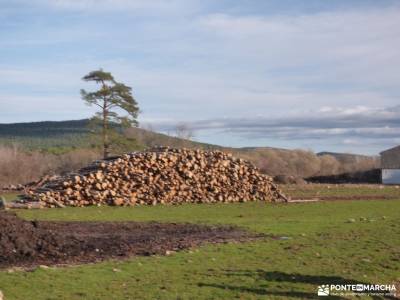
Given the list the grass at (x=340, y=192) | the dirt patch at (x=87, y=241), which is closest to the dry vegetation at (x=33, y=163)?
the grass at (x=340, y=192)

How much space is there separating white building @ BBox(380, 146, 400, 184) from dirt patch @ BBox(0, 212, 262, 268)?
55097mm

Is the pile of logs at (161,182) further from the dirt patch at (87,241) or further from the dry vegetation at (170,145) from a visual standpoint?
the dry vegetation at (170,145)

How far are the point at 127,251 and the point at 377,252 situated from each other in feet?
16.2

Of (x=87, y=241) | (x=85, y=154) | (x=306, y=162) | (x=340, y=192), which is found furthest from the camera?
(x=306, y=162)

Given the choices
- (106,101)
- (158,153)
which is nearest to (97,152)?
(106,101)

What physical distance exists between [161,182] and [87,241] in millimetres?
15828

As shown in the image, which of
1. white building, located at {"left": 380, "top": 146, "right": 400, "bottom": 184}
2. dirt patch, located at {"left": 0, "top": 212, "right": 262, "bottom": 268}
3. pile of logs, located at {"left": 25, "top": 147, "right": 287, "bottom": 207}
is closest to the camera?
dirt patch, located at {"left": 0, "top": 212, "right": 262, "bottom": 268}

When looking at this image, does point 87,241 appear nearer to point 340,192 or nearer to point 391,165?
point 340,192

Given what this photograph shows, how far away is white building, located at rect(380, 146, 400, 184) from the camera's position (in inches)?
2792

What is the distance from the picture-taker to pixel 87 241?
15.0 metres

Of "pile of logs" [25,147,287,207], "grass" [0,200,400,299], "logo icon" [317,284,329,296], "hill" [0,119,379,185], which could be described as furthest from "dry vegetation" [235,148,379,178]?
"logo icon" [317,284,329,296]

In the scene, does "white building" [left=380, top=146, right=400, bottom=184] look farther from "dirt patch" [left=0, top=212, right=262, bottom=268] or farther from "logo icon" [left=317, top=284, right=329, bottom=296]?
"logo icon" [left=317, top=284, right=329, bottom=296]

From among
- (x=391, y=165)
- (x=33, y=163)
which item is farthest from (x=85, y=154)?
(x=391, y=165)

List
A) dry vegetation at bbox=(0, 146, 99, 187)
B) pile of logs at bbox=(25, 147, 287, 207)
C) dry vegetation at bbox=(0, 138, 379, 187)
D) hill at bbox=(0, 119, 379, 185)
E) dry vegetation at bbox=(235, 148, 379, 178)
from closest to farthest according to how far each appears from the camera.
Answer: pile of logs at bbox=(25, 147, 287, 207)
dry vegetation at bbox=(0, 146, 99, 187)
dry vegetation at bbox=(0, 138, 379, 187)
hill at bbox=(0, 119, 379, 185)
dry vegetation at bbox=(235, 148, 379, 178)
